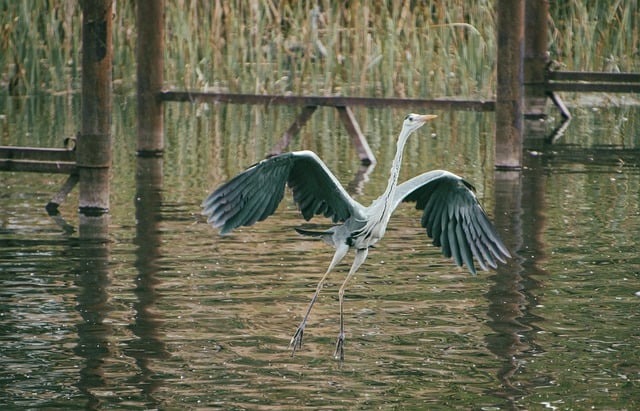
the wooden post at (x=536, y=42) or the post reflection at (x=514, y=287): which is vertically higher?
the wooden post at (x=536, y=42)

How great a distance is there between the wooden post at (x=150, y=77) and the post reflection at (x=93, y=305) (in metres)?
3.32

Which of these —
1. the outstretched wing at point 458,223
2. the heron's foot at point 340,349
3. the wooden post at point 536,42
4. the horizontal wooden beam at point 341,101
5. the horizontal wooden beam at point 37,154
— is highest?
the wooden post at point 536,42

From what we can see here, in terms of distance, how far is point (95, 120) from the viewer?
34.2 feet

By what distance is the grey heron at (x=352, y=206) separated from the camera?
7.39m

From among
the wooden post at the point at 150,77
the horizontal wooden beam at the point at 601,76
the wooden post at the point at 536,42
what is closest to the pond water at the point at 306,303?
the wooden post at the point at 150,77

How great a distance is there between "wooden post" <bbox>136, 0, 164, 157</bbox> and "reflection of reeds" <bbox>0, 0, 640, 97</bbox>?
2.12m

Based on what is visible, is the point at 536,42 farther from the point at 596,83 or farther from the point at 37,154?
the point at 37,154

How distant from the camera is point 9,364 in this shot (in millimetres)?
6855

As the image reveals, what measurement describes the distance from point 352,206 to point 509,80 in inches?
208

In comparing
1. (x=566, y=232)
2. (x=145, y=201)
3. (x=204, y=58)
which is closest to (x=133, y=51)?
(x=204, y=58)

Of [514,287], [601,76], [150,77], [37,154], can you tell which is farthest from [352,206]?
[601,76]

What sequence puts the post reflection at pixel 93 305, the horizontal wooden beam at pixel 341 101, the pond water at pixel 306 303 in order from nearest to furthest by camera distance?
the pond water at pixel 306 303
the post reflection at pixel 93 305
the horizontal wooden beam at pixel 341 101

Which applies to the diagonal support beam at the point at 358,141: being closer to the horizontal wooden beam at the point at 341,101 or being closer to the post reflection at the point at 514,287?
the horizontal wooden beam at the point at 341,101

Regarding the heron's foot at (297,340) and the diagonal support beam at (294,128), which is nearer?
the heron's foot at (297,340)
